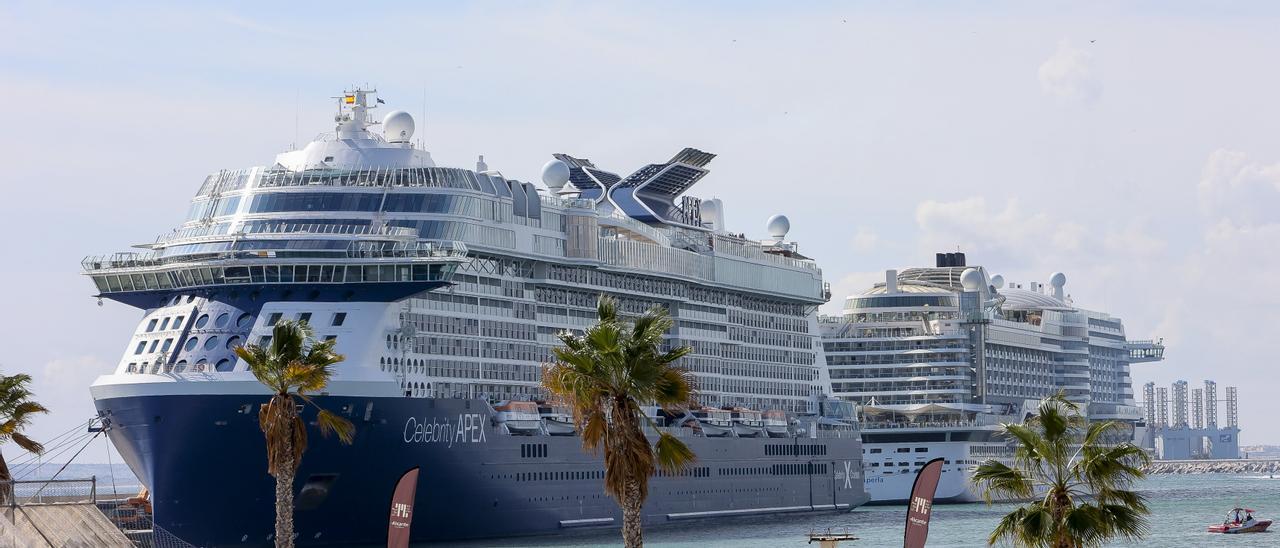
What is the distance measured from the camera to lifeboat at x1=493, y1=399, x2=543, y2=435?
71688 mm

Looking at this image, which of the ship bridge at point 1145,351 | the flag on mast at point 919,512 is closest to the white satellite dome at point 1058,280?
Answer: the ship bridge at point 1145,351

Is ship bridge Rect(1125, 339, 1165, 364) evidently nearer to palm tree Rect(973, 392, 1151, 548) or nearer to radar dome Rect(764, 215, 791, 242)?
radar dome Rect(764, 215, 791, 242)

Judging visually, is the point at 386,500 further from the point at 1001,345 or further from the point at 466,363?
the point at 1001,345

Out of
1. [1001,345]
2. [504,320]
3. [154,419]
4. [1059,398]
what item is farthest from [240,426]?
[1001,345]

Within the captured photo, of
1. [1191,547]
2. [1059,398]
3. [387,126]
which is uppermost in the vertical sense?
[387,126]

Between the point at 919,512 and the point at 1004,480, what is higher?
the point at 1004,480

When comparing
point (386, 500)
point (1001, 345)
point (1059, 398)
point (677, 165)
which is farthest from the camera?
point (1001, 345)

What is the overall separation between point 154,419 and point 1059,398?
35.7 metres

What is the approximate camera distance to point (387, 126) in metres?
74.0

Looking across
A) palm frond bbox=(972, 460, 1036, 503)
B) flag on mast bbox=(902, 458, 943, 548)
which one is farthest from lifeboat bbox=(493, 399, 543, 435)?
palm frond bbox=(972, 460, 1036, 503)

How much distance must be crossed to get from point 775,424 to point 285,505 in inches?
1994

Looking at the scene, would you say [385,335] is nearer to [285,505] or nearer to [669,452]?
[285,505]

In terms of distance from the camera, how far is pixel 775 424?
95000mm

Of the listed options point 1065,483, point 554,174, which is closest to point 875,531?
point 554,174
